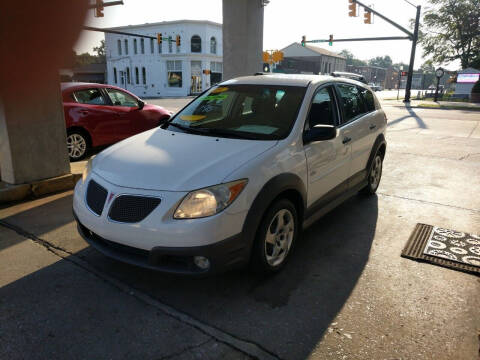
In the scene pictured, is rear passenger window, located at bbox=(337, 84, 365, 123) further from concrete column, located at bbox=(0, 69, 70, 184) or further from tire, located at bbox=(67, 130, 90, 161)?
tire, located at bbox=(67, 130, 90, 161)

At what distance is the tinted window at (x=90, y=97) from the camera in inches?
303

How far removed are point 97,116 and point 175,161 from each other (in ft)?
17.6

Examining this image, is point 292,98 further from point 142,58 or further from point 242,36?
point 142,58

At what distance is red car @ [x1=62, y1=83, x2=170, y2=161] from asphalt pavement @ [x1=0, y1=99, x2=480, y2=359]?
3370 mm

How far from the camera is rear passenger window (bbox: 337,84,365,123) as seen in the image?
4375 mm

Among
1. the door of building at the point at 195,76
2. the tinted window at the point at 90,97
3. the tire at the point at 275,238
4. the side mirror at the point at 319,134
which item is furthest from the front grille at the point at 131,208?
the door of building at the point at 195,76

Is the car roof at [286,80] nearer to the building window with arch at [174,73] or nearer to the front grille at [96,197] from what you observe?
the front grille at [96,197]

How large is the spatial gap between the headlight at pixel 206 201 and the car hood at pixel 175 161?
54mm

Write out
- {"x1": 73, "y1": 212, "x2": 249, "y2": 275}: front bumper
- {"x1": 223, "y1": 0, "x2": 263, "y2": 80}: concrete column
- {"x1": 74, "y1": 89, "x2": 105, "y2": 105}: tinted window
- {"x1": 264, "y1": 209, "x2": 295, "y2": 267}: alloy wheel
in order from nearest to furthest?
1. {"x1": 73, "y1": 212, "x2": 249, "y2": 275}: front bumper
2. {"x1": 264, "y1": 209, "x2": 295, "y2": 267}: alloy wheel
3. {"x1": 74, "y1": 89, "x2": 105, "y2": 105}: tinted window
4. {"x1": 223, "y1": 0, "x2": 263, "y2": 80}: concrete column

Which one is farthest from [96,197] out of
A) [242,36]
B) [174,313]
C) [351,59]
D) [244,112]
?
[351,59]

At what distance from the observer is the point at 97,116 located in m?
7.75

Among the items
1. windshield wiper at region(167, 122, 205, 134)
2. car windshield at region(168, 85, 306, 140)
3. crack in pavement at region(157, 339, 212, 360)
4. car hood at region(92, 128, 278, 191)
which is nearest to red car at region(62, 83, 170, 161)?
car windshield at region(168, 85, 306, 140)

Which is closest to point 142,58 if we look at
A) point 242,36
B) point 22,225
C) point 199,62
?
point 199,62

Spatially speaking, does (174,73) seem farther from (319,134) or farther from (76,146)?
(319,134)
